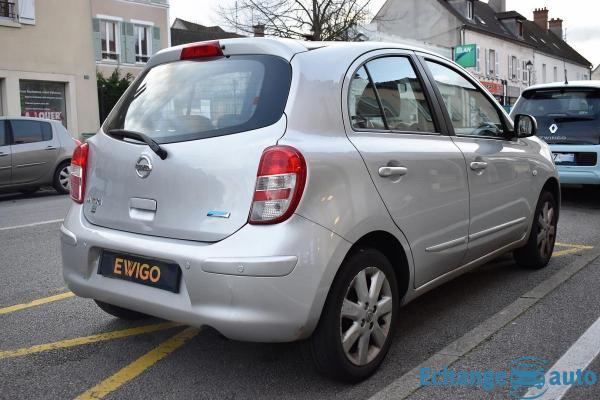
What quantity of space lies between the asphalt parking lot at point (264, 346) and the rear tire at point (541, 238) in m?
0.10

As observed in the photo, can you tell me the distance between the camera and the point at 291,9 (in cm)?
2880

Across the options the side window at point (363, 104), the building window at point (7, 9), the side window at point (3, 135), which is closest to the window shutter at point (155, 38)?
the building window at point (7, 9)

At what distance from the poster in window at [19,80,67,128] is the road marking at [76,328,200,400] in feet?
64.1

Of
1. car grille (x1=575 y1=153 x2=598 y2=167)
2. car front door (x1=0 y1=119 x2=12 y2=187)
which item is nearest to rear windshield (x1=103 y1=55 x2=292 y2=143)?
car grille (x1=575 y1=153 x2=598 y2=167)

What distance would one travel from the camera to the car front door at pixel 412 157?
3.22 meters

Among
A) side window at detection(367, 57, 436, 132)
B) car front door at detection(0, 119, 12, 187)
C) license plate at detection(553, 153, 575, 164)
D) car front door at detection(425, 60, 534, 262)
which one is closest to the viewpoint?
side window at detection(367, 57, 436, 132)

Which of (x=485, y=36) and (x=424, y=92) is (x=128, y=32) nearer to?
(x=485, y=36)

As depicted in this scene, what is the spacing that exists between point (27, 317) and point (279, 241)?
234 cm

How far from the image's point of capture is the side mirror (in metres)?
4.77

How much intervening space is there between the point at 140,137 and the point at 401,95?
1.47m

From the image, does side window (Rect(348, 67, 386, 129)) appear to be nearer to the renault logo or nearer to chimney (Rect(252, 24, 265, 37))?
the renault logo

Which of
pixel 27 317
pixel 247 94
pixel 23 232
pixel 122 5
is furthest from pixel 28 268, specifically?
pixel 122 5

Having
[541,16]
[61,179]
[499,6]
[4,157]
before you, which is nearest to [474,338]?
[4,157]

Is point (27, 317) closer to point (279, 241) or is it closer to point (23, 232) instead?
point (279, 241)
